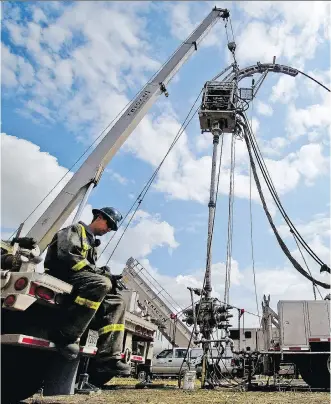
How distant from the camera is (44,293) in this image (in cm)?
334

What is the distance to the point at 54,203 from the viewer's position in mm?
5539

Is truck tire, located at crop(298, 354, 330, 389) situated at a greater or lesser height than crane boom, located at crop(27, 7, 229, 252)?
lesser

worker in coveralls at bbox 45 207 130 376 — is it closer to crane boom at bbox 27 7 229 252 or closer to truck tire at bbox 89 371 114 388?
crane boom at bbox 27 7 229 252

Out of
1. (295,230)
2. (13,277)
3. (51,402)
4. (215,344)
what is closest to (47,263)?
(13,277)

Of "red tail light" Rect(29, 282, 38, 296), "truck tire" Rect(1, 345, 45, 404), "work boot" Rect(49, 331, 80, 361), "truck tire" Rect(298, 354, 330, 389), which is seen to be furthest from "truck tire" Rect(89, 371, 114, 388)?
"truck tire" Rect(298, 354, 330, 389)

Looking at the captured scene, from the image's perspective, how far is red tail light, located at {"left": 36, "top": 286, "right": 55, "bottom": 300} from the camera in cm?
329

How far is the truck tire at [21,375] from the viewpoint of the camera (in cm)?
371

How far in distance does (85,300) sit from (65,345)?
445 millimetres

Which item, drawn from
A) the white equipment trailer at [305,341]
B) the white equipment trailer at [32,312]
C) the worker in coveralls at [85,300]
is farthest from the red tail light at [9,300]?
the white equipment trailer at [305,341]

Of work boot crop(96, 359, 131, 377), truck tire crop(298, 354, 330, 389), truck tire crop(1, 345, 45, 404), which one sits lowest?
truck tire crop(1, 345, 45, 404)

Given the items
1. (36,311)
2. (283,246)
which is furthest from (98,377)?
(283,246)

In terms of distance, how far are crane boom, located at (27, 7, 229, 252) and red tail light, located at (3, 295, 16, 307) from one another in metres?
2.01

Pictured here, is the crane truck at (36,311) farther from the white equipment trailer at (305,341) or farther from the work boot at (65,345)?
the white equipment trailer at (305,341)

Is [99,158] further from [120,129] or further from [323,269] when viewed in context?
[323,269]
